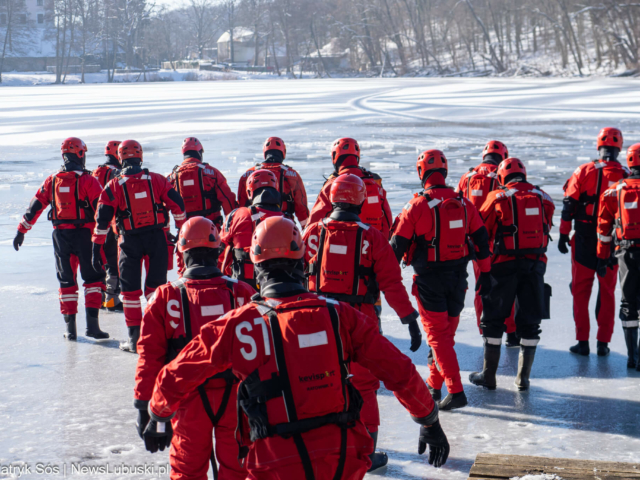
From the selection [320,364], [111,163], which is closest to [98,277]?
[111,163]

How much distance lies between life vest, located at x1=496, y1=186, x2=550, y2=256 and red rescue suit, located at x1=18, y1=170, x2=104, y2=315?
380 cm

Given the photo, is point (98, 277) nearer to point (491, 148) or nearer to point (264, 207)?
point (264, 207)

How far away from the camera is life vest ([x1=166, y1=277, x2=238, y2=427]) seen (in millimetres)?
3230

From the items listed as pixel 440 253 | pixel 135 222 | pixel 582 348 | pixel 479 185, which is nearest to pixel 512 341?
pixel 582 348

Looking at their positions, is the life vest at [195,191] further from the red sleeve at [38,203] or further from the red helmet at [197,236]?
the red helmet at [197,236]

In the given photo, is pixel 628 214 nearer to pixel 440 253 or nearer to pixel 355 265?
pixel 440 253

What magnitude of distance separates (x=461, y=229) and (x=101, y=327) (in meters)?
3.98

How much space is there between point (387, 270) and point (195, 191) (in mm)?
3727

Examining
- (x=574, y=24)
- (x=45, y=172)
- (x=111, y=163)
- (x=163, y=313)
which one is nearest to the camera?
(x=163, y=313)

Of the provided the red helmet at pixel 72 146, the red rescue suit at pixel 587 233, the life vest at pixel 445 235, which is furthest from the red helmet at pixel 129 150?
the red rescue suit at pixel 587 233

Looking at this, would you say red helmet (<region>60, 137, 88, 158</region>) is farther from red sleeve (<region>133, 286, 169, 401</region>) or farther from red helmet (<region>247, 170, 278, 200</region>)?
red sleeve (<region>133, 286, 169, 401</region>)

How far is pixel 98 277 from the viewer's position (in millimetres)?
6902

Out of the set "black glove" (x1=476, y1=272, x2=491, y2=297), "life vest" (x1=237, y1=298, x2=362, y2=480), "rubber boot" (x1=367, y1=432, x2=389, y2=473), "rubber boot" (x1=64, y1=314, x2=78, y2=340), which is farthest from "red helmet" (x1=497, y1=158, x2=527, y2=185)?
"rubber boot" (x1=64, y1=314, x2=78, y2=340)

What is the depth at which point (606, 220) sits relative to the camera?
5859 millimetres
